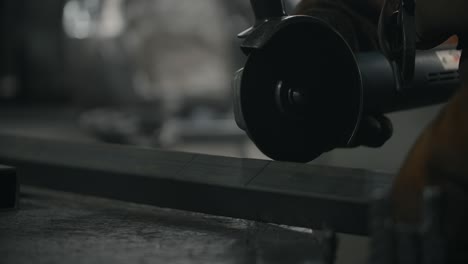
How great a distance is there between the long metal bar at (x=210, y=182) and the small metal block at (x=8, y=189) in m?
0.22

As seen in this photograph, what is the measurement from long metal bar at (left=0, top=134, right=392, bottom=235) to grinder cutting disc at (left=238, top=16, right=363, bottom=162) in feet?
0.32

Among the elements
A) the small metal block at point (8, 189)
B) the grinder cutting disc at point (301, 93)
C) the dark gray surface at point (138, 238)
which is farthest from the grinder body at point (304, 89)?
the small metal block at point (8, 189)

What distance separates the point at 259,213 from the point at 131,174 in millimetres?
384

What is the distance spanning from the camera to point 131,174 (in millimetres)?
1999

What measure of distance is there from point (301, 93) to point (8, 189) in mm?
651

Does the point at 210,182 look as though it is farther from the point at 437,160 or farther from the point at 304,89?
the point at 437,160

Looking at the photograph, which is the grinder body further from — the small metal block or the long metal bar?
the small metal block

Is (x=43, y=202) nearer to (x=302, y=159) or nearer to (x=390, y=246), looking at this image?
(x=302, y=159)

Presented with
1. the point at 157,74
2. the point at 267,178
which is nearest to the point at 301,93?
the point at 267,178

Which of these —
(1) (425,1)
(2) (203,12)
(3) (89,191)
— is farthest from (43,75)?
(1) (425,1)

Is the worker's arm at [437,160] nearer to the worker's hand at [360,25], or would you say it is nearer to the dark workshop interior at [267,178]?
the dark workshop interior at [267,178]

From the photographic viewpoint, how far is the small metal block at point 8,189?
1.91 meters

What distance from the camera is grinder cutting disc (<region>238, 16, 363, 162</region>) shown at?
1873 millimetres

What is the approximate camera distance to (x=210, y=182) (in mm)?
1811
